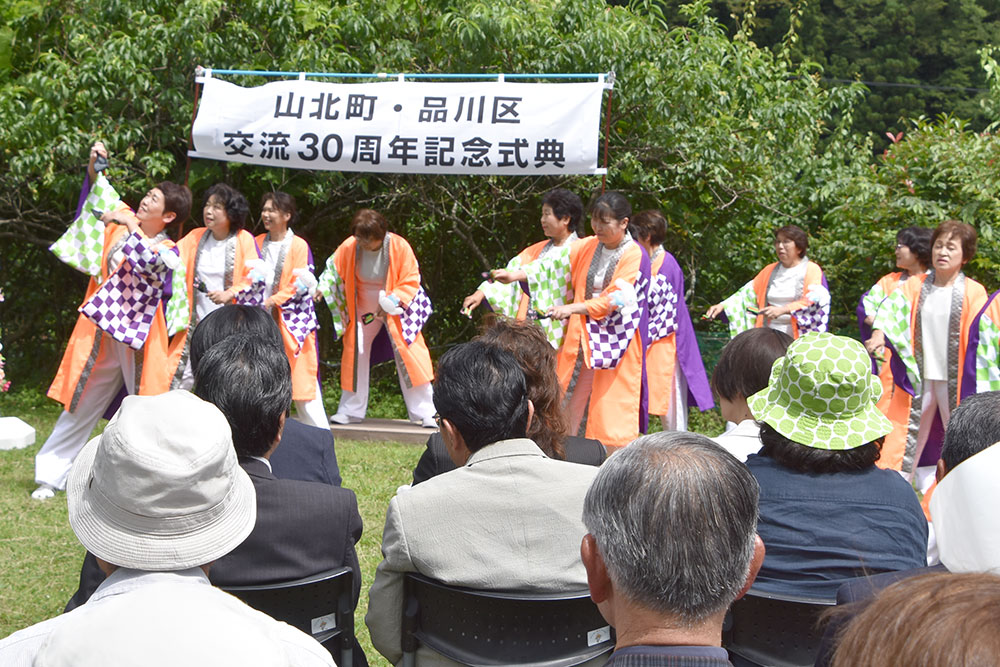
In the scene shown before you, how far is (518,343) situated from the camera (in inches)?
102

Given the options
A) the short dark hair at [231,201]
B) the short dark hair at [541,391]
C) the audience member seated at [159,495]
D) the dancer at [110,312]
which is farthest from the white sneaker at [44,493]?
the audience member seated at [159,495]

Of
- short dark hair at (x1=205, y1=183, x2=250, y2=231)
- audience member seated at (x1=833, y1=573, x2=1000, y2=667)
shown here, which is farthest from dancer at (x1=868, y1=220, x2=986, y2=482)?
audience member seated at (x1=833, y1=573, x2=1000, y2=667)

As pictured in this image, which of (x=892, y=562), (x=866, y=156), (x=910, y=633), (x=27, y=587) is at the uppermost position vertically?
(x=866, y=156)

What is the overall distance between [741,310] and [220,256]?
10.9 ft

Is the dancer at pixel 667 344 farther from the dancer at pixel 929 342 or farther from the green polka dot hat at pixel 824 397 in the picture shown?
the green polka dot hat at pixel 824 397

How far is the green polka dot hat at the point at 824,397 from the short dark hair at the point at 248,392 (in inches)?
41.3

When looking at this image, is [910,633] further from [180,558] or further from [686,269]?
[686,269]

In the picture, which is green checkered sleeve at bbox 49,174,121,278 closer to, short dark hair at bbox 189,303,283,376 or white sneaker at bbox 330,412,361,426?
white sneaker at bbox 330,412,361,426

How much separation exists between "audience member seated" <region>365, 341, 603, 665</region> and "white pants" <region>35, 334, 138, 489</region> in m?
3.35

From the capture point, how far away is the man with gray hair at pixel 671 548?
1263mm

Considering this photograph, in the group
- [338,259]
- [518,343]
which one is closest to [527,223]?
[338,259]

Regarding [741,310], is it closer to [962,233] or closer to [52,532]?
[962,233]

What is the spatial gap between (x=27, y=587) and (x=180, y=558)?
272cm

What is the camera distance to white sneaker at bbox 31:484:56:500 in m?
4.89
